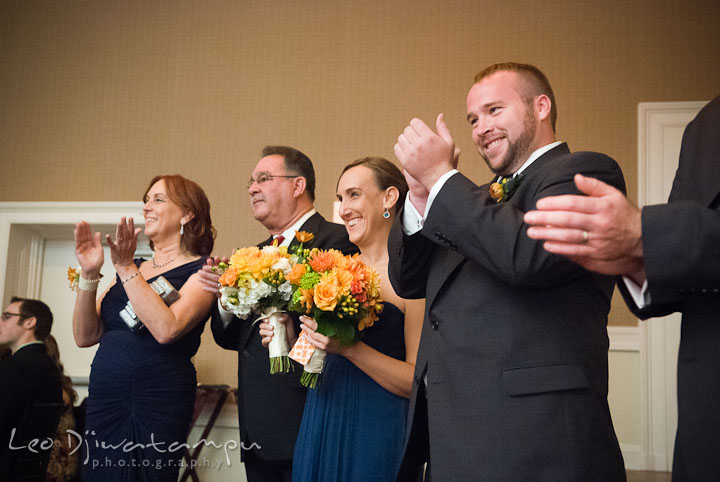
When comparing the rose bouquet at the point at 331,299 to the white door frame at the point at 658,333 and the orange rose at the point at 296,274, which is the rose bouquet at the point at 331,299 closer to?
the orange rose at the point at 296,274

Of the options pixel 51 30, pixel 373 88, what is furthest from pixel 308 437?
pixel 51 30

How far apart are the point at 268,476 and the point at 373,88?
3.85m

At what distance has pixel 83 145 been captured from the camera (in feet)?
20.2

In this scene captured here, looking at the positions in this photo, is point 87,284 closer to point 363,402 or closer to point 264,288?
point 264,288

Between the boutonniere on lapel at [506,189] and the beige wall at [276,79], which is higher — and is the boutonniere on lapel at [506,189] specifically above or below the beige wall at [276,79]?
below

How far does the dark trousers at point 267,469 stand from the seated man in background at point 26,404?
4.61ft

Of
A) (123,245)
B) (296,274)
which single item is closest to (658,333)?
(296,274)

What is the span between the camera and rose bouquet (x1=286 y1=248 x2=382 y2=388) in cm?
230

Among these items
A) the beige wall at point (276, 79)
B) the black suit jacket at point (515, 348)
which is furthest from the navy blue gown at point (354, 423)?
the beige wall at point (276, 79)

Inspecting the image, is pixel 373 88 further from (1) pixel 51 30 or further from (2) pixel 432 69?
(1) pixel 51 30

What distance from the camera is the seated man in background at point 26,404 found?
3.48 m

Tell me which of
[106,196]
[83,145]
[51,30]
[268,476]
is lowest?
[268,476]

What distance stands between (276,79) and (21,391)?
11.3ft

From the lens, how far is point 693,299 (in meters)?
1.16
